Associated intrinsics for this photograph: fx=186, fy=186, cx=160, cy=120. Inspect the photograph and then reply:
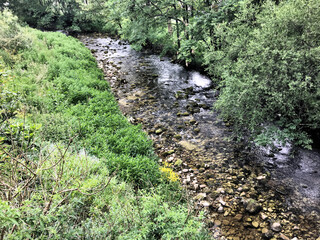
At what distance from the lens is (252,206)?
5086mm

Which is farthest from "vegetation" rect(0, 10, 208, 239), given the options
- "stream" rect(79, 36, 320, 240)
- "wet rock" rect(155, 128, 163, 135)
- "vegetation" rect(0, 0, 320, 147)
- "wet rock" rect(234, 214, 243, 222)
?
"vegetation" rect(0, 0, 320, 147)

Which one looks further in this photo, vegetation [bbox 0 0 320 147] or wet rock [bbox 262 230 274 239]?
vegetation [bbox 0 0 320 147]

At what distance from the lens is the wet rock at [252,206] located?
5026 mm

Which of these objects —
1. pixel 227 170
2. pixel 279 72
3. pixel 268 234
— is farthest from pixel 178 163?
pixel 279 72

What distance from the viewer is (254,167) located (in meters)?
6.42

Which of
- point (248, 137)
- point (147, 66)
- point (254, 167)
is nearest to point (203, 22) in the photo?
point (147, 66)

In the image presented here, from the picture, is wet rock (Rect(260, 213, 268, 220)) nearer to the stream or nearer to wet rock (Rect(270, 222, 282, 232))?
the stream

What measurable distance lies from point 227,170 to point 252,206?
1447 millimetres

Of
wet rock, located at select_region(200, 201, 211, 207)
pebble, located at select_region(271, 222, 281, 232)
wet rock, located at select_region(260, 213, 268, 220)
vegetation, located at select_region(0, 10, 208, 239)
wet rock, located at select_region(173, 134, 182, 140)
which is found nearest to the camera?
vegetation, located at select_region(0, 10, 208, 239)

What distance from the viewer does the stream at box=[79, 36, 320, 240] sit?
4.79 m

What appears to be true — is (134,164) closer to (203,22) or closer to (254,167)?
(254,167)

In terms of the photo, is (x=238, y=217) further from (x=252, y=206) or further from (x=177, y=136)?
(x=177, y=136)

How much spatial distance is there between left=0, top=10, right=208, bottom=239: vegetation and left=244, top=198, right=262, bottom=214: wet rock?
5.11 ft

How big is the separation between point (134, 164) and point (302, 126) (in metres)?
6.19
